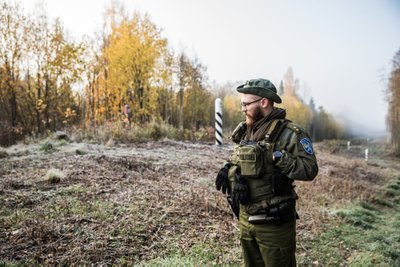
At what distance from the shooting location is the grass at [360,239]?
4.05m

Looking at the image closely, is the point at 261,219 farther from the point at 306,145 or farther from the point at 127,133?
the point at 127,133

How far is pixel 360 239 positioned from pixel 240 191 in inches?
144

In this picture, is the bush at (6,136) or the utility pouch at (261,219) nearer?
the utility pouch at (261,219)

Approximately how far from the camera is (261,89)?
240 centimetres

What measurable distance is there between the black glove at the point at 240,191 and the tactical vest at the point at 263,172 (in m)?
0.05

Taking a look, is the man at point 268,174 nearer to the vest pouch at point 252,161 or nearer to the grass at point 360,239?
the vest pouch at point 252,161

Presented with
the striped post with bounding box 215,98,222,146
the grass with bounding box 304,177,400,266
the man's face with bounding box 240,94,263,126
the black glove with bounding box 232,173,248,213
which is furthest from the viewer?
the striped post with bounding box 215,98,222,146

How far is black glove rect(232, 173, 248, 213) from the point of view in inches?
92.0

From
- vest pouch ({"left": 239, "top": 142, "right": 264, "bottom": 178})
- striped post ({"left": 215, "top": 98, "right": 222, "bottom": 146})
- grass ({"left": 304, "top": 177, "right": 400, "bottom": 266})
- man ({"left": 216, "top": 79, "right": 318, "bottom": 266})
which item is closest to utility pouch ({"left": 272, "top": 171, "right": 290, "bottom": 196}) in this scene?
man ({"left": 216, "top": 79, "right": 318, "bottom": 266})

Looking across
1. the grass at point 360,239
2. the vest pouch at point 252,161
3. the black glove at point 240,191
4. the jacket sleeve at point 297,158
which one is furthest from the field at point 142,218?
the jacket sleeve at point 297,158

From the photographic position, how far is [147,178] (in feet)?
19.7

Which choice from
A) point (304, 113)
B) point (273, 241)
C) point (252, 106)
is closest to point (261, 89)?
point (252, 106)

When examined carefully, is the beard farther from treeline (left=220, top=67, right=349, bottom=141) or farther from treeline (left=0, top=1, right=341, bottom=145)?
treeline (left=220, top=67, right=349, bottom=141)

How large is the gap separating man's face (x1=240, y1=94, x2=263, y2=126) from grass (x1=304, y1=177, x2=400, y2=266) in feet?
8.32
